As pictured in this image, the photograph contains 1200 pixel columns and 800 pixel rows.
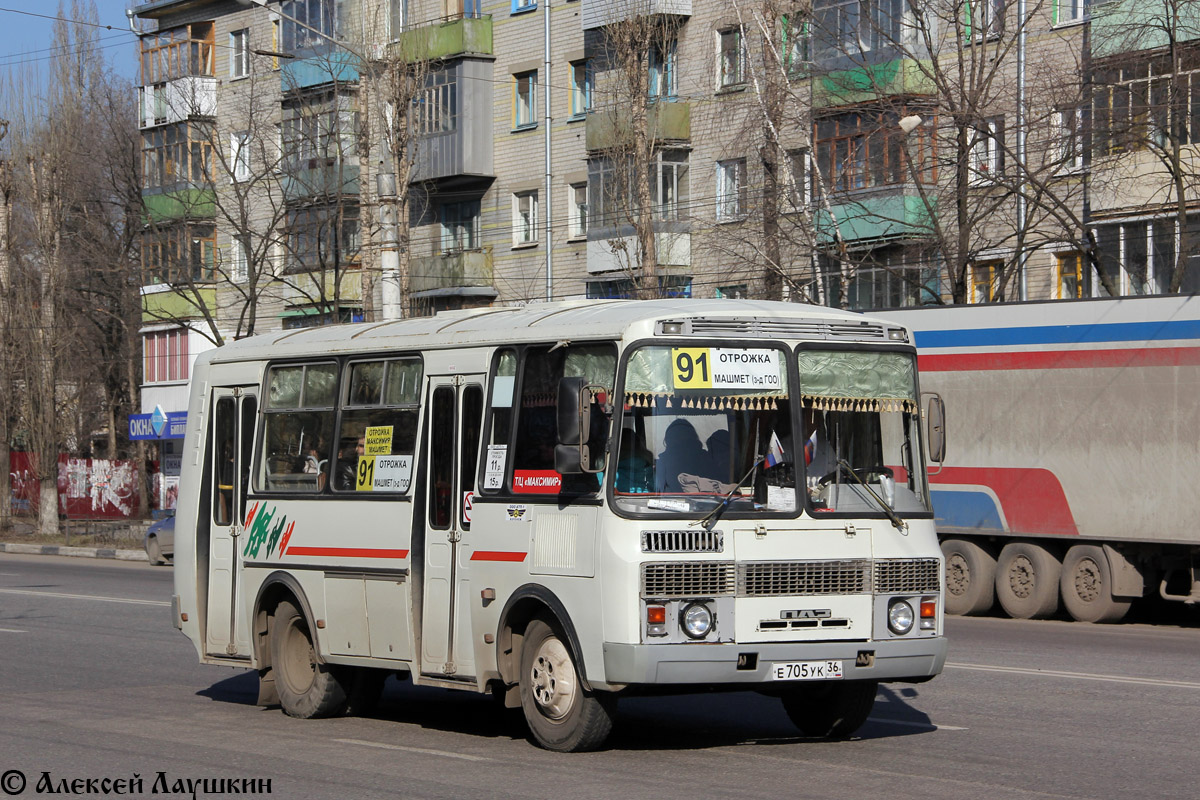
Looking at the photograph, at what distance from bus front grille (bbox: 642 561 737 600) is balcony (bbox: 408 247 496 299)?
35.8 metres

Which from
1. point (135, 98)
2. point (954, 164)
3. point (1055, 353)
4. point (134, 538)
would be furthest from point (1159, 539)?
point (135, 98)

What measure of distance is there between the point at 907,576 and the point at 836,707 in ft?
3.61

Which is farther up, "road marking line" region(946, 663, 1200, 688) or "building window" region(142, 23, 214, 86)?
"building window" region(142, 23, 214, 86)

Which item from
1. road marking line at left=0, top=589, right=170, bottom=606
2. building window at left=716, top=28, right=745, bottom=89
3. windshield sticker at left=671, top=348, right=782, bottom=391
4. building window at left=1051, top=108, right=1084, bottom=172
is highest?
building window at left=716, top=28, right=745, bottom=89

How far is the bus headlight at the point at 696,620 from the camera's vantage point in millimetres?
9195

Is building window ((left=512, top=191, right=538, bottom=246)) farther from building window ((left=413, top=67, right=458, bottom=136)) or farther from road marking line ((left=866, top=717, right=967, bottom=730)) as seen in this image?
road marking line ((left=866, top=717, right=967, bottom=730))

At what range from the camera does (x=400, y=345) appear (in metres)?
11.3

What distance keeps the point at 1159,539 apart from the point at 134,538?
91.3 feet

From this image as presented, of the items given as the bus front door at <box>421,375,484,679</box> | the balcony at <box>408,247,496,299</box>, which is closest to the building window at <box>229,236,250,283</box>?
the balcony at <box>408,247,496,299</box>

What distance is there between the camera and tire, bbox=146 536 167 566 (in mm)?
33469

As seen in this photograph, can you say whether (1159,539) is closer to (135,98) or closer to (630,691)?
(630,691)

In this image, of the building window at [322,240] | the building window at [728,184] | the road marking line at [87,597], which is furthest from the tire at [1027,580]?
the building window at [322,240]

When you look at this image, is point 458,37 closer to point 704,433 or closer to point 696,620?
point 704,433

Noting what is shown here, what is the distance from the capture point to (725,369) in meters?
9.62
